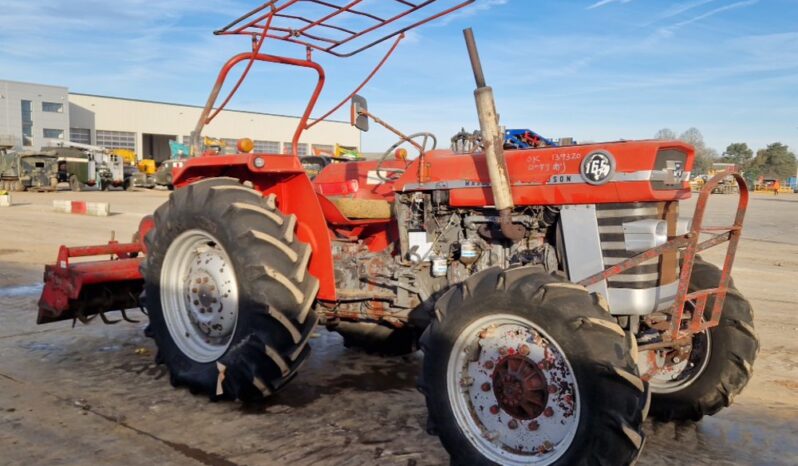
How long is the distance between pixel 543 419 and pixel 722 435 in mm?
1421

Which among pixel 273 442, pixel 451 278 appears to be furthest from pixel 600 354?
pixel 273 442

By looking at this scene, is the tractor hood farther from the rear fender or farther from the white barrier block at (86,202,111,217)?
the white barrier block at (86,202,111,217)

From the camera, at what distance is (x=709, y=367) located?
12.9 feet

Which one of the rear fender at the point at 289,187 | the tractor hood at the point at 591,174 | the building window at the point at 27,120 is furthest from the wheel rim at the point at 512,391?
the building window at the point at 27,120

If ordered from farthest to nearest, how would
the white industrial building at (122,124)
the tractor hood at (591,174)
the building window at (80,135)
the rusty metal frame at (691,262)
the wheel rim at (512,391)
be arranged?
1. the building window at (80,135)
2. the white industrial building at (122,124)
3. the tractor hood at (591,174)
4. the rusty metal frame at (691,262)
5. the wheel rim at (512,391)

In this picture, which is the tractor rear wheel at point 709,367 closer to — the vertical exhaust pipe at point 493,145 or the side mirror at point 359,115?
the vertical exhaust pipe at point 493,145

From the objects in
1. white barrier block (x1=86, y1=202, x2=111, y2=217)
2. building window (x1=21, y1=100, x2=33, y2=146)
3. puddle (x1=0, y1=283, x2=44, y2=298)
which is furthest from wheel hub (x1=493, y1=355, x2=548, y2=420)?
building window (x1=21, y1=100, x2=33, y2=146)

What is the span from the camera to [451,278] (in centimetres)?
422

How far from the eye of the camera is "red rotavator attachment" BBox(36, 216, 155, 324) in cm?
491

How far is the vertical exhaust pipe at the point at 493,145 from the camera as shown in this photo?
11.5 ft

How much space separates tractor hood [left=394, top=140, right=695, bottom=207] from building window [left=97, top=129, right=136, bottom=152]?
56.1 metres

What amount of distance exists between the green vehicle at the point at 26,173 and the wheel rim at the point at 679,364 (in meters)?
31.9

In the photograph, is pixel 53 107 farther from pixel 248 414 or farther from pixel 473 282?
Result: pixel 473 282

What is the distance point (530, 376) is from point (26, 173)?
108 feet
